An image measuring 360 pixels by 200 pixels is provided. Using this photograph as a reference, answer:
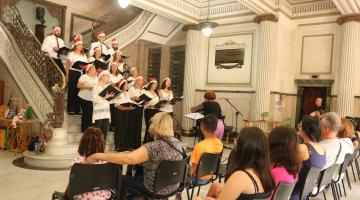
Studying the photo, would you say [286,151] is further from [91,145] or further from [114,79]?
[114,79]

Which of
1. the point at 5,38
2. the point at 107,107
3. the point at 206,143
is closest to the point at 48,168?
the point at 107,107

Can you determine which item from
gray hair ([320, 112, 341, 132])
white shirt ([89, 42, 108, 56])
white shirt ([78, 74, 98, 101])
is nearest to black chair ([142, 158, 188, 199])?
gray hair ([320, 112, 341, 132])

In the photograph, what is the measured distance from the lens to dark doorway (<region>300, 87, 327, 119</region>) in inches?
391

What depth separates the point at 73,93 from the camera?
6312mm

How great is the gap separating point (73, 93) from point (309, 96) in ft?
23.8

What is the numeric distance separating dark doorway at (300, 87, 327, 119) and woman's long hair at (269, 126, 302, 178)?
8.24 m

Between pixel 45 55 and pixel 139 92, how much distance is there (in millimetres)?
1963

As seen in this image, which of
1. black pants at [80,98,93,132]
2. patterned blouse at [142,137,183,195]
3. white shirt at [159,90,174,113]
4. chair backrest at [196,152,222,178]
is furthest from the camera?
white shirt at [159,90,174,113]

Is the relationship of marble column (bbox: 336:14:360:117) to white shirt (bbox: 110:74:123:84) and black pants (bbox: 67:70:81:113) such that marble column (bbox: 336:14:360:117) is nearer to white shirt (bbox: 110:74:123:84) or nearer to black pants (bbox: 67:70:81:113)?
white shirt (bbox: 110:74:123:84)

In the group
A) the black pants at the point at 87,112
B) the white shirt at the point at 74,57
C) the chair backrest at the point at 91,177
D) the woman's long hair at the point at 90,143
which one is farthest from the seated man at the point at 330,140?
the white shirt at the point at 74,57

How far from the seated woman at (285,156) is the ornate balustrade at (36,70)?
422cm

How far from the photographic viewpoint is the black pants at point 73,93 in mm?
6215

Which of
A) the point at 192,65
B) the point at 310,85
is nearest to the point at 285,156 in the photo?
the point at 310,85

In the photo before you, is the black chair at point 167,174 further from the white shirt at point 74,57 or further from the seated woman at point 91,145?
the white shirt at point 74,57
